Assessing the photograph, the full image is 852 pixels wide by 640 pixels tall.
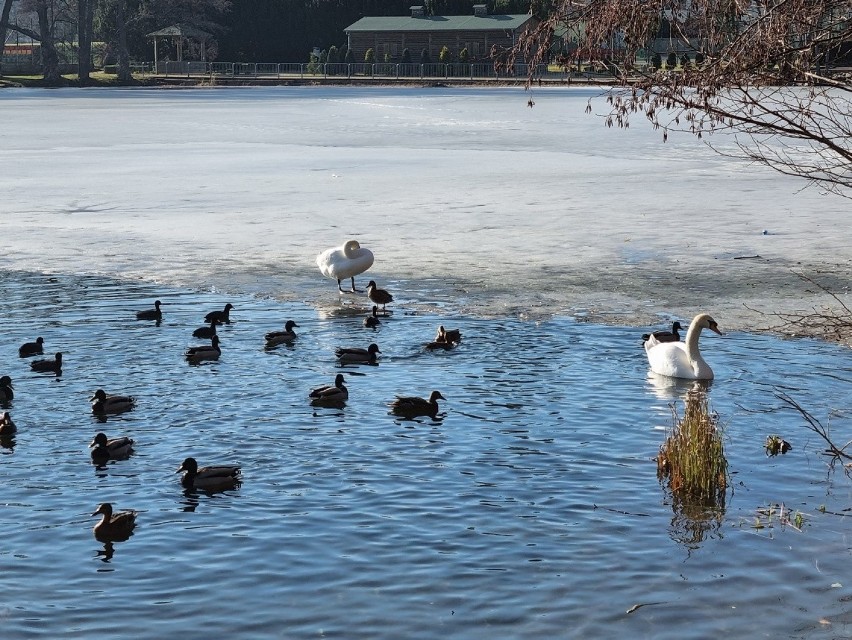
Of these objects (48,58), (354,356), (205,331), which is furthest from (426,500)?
(48,58)

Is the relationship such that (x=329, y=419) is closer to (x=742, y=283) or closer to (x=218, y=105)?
(x=742, y=283)

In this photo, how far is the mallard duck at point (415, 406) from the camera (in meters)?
12.5

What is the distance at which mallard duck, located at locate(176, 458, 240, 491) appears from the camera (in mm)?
10227

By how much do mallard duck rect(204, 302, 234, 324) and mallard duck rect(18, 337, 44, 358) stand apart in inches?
92.1

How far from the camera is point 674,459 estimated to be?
397 inches

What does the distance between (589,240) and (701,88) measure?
15.7 meters

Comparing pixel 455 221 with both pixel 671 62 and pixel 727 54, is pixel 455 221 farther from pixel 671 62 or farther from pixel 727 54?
pixel 727 54

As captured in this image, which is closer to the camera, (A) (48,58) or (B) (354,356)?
(B) (354,356)

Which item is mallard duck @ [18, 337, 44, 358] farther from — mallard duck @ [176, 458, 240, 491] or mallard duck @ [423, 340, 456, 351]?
mallard duck @ [176, 458, 240, 491]

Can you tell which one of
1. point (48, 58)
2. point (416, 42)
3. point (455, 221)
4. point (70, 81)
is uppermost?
point (416, 42)

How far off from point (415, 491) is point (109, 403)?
3.75 meters

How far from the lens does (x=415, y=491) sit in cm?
1033

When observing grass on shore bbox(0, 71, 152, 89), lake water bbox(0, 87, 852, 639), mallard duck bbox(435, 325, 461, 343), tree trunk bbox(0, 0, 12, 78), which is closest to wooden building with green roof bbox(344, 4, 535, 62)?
grass on shore bbox(0, 71, 152, 89)

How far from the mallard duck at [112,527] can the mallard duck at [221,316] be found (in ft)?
24.1
